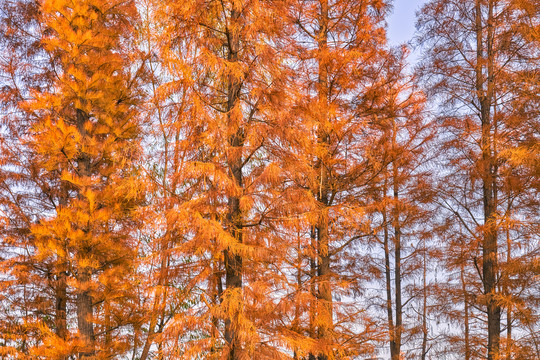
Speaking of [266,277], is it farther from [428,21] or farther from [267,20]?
[428,21]

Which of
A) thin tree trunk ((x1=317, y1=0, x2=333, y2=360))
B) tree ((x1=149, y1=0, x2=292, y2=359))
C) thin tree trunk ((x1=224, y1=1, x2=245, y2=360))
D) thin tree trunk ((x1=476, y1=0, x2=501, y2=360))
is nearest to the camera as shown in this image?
tree ((x1=149, y1=0, x2=292, y2=359))

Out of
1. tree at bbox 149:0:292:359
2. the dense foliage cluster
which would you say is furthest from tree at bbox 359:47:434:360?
tree at bbox 149:0:292:359

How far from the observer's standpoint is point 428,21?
35.9 feet

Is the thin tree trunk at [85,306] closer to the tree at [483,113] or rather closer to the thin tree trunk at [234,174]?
the thin tree trunk at [234,174]

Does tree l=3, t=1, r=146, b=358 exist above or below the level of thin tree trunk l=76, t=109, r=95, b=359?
above

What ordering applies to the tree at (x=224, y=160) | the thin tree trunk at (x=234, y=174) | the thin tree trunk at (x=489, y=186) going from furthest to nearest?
the thin tree trunk at (x=489, y=186) → the thin tree trunk at (x=234, y=174) → the tree at (x=224, y=160)

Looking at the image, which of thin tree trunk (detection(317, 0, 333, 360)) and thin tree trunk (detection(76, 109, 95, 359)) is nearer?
thin tree trunk (detection(317, 0, 333, 360))

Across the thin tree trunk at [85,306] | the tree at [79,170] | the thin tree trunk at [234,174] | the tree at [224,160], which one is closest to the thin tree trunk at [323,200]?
the tree at [224,160]

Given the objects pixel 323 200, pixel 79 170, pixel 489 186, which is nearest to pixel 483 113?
pixel 489 186

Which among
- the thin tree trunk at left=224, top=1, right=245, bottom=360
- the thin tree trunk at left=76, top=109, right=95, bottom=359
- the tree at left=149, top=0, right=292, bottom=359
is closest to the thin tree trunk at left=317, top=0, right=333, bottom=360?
the tree at left=149, top=0, right=292, bottom=359

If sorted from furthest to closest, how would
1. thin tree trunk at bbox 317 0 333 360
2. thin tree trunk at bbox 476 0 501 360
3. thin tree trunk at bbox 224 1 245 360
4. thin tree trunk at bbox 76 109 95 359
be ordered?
thin tree trunk at bbox 476 0 501 360, thin tree trunk at bbox 76 109 95 359, thin tree trunk at bbox 317 0 333 360, thin tree trunk at bbox 224 1 245 360

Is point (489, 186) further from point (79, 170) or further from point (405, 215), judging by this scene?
point (79, 170)

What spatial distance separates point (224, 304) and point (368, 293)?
829 cm

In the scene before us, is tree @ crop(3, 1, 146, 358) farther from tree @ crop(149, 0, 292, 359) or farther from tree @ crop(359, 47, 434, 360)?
tree @ crop(359, 47, 434, 360)
